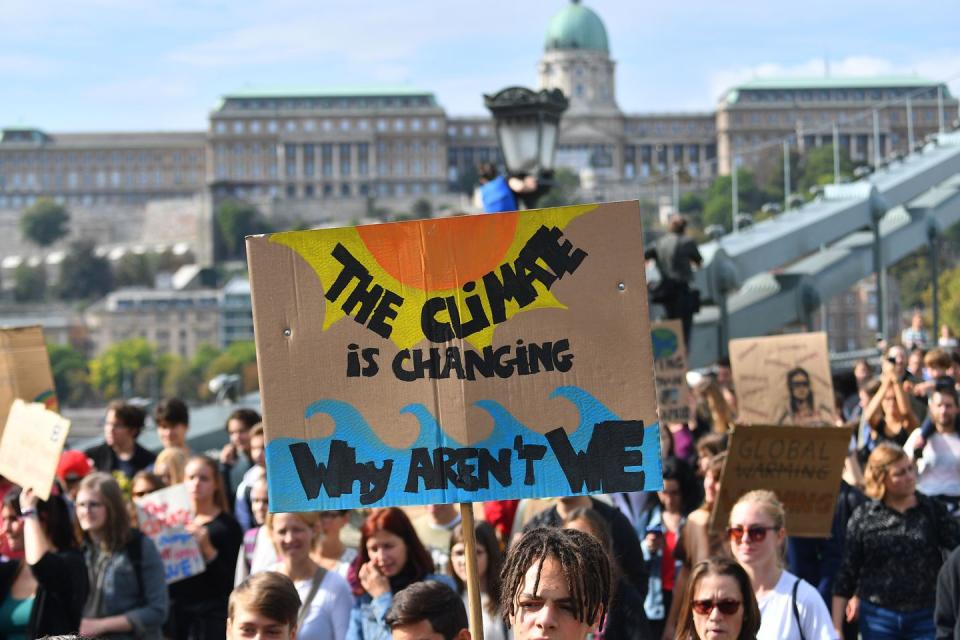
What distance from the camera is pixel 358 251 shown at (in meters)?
3.58

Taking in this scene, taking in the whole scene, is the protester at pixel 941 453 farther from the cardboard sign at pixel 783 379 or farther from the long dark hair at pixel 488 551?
the long dark hair at pixel 488 551

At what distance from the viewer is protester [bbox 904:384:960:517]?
20.1 feet

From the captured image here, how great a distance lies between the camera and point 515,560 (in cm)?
311

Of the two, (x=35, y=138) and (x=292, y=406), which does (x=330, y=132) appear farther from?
(x=292, y=406)

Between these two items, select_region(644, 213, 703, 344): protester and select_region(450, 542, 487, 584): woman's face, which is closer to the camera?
select_region(450, 542, 487, 584): woman's face

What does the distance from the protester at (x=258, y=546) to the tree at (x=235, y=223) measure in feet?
362

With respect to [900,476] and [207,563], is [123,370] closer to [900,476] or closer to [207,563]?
[207,563]

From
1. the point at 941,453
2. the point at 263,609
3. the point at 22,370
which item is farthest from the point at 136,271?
the point at 263,609

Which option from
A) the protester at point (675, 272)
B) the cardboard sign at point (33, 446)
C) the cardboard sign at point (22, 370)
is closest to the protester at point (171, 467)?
the cardboard sign at point (22, 370)

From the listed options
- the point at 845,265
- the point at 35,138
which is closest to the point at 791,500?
the point at 845,265

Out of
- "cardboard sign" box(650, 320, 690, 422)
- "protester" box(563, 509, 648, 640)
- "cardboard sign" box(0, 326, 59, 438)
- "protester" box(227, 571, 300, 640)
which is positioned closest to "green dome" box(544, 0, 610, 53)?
"cardboard sign" box(650, 320, 690, 422)

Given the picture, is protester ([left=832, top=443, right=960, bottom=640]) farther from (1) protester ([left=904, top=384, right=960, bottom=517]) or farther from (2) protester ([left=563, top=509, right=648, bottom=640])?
(2) protester ([left=563, top=509, right=648, bottom=640])

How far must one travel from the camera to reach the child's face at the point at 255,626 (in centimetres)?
394

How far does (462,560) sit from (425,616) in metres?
0.92
